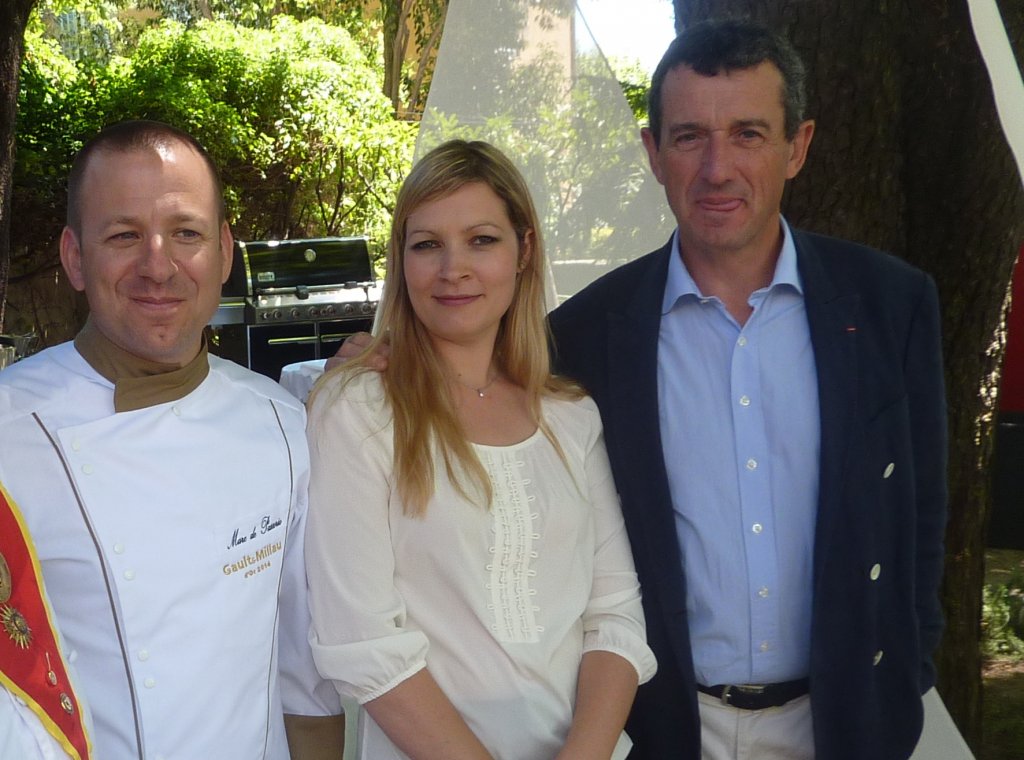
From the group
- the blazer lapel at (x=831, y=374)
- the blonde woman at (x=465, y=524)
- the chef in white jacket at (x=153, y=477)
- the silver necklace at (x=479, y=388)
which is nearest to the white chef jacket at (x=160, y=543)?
the chef in white jacket at (x=153, y=477)

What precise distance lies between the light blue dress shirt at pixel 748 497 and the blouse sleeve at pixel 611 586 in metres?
0.11

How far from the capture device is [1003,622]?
4.85m

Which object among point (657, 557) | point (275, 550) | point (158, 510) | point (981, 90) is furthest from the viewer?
point (981, 90)

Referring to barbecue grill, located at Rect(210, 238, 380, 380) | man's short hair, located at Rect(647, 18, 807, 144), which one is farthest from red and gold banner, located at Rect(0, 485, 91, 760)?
barbecue grill, located at Rect(210, 238, 380, 380)

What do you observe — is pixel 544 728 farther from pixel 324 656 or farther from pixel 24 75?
pixel 24 75

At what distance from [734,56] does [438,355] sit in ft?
2.53

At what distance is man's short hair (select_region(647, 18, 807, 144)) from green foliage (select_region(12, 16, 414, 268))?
913 centimetres

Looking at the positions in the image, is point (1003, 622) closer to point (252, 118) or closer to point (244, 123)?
point (244, 123)

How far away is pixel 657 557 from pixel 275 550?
68 centimetres

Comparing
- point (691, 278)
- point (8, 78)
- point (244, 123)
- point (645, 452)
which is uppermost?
point (244, 123)

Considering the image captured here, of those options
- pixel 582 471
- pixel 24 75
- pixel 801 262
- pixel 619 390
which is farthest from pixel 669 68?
pixel 24 75

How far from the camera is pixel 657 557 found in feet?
6.35

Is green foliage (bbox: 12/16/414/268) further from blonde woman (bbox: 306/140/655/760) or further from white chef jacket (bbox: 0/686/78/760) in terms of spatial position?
white chef jacket (bbox: 0/686/78/760)

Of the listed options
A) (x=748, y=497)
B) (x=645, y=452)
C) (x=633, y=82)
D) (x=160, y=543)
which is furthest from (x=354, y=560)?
(x=633, y=82)
